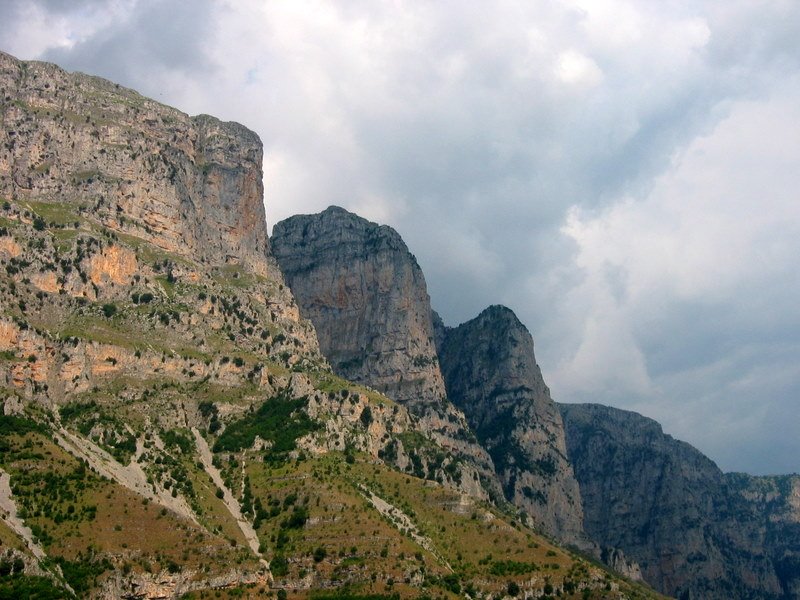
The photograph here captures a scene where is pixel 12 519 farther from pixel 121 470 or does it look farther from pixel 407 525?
pixel 407 525

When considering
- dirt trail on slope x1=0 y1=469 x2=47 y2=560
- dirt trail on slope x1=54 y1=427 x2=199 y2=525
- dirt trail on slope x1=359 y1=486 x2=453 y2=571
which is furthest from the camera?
dirt trail on slope x1=359 y1=486 x2=453 y2=571

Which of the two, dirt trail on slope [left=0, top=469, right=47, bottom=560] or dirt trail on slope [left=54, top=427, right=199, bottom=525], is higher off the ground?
dirt trail on slope [left=54, top=427, right=199, bottom=525]

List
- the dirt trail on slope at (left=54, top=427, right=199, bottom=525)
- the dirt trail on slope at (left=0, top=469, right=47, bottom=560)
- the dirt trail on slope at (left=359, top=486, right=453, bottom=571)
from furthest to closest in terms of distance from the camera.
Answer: the dirt trail on slope at (left=359, top=486, right=453, bottom=571) → the dirt trail on slope at (left=54, top=427, right=199, bottom=525) → the dirt trail on slope at (left=0, top=469, right=47, bottom=560)

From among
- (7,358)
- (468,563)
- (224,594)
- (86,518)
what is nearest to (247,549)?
(224,594)

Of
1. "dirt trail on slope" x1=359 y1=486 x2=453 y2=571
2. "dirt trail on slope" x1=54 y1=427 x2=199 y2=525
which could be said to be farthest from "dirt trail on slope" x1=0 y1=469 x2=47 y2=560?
"dirt trail on slope" x1=359 y1=486 x2=453 y2=571

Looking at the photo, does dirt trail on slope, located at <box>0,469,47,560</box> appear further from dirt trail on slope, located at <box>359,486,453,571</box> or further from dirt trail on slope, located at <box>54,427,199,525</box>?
dirt trail on slope, located at <box>359,486,453,571</box>

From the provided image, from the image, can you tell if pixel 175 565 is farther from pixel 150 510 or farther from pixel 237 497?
pixel 237 497

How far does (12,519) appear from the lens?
15762cm

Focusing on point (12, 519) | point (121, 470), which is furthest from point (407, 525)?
point (12, 519)

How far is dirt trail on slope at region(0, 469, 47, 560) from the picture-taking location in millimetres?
152750

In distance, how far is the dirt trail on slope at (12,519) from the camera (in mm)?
152750

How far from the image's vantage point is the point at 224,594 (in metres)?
160

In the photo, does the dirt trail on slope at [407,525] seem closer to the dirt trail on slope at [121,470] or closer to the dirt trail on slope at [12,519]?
the dirt trail on slope at [121,470]

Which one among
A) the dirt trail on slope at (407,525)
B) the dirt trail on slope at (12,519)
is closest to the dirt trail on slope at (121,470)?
the dirt trail on slope at (12,519)
